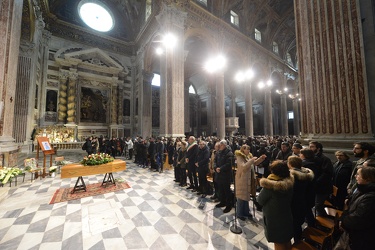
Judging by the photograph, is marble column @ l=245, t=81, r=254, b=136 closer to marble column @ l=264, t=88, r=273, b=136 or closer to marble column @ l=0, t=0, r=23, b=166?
marble column @ l=264, t=88, r=273, b=136

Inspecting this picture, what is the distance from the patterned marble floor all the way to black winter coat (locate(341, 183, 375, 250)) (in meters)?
1.31

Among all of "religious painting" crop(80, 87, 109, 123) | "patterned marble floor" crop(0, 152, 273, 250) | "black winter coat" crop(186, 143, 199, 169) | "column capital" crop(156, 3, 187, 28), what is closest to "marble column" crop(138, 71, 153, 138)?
"religious painting" crop(80, 87, 109, 123)

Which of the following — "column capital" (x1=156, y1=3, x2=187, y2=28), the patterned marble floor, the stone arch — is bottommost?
the patterned marble floor

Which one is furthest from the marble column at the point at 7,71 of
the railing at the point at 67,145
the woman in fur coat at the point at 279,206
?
the woman in fur coat at the point at 279,206

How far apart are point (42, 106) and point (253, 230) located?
51.2ft

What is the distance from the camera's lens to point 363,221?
4.71ft

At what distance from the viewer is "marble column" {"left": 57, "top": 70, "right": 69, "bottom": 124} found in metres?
13.0

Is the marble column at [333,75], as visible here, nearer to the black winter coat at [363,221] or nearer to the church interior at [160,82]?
the church interior at [160,82]

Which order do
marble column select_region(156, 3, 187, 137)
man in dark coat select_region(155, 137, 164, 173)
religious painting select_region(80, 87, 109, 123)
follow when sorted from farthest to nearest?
religious painting select_region(80, 87, 109, 123) → marble column select_region(156, 3, 187, 137) → man in dark coat select_region(155, 137, 164, 173)

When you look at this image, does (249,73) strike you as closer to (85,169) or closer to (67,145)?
(85,169)

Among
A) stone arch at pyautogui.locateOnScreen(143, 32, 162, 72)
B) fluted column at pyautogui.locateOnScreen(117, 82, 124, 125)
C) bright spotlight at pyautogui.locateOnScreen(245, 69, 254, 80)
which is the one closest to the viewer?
stone arch at pyautogui.locateOnScreen(143, 32, 162, 72)

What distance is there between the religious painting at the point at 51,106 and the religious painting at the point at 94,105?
1.81m

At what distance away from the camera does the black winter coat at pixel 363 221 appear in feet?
4.70

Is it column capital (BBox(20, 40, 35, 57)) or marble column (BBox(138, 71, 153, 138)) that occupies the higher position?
column capital (BBox(20, 40, 35, 57))
